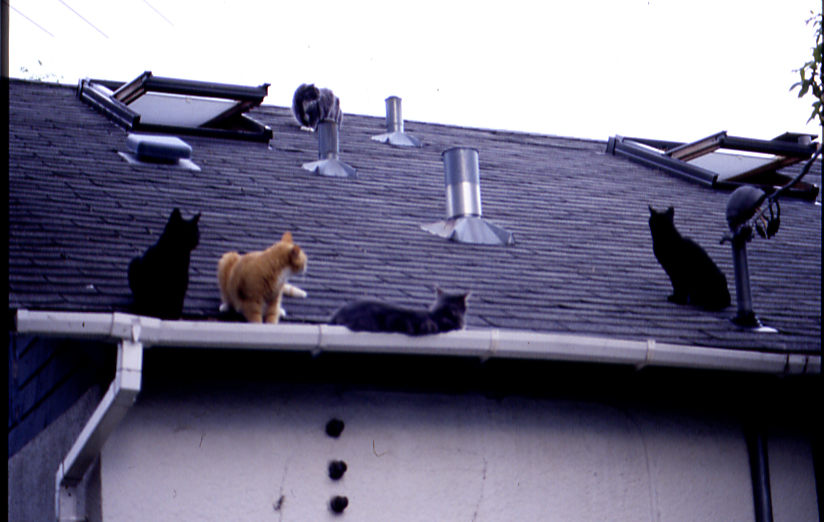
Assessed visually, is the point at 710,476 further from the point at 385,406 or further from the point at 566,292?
the point at 385,406

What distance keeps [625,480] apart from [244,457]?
1.96 metres

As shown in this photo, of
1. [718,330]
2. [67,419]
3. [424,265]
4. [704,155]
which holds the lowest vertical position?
[67,419]

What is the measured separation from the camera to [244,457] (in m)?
3.81

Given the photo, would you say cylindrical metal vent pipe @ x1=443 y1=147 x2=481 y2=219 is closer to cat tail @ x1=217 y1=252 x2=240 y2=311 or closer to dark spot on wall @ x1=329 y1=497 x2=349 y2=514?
cat tail @ x1=217 y1=252 x2=240 y2=311

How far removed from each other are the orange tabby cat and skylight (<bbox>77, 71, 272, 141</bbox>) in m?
3.32

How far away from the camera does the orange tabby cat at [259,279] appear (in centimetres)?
387

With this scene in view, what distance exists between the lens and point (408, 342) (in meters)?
3.85

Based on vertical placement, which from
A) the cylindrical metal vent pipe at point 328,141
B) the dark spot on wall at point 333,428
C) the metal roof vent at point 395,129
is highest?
the metal roof vent at point 395,129

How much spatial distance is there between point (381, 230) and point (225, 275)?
1.74 m

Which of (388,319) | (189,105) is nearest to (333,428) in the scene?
(388,319)

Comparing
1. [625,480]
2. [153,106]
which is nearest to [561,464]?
[625,480]

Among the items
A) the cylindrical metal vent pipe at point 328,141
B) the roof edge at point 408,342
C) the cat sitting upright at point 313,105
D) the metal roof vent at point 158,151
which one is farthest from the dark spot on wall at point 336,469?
the cat sitting upright at point 313,105

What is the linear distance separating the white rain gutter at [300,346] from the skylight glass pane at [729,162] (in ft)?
15.4

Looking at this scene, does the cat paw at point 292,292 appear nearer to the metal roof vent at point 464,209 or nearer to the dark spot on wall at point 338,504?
the dark spot on wall at point 338,504
